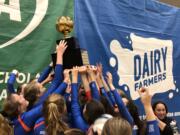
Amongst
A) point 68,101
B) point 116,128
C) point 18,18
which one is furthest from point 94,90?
point 18,18

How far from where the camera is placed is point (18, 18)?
434 centimetres

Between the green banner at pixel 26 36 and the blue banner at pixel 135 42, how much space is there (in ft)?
1.44

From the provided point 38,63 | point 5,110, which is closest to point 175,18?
point 38,63

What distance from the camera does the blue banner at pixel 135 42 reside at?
16.9 feet

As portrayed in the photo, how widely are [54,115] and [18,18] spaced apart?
185 cm

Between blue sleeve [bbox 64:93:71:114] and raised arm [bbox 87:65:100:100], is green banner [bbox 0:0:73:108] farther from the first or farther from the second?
raised arm [bbox 87:65:100:100]

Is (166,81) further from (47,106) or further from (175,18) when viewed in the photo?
(47,106)

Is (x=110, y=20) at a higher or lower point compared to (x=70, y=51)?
higher

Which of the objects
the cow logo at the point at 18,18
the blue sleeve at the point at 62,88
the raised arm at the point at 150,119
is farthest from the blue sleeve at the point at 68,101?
the cow logo at the point at 18,18

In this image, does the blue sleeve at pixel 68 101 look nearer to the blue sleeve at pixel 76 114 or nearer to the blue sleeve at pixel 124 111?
the blue sleeve at pixel 76 114

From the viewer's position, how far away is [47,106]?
283cm

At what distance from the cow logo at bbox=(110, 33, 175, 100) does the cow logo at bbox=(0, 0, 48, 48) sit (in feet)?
4.32

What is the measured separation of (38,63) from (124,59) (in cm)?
158

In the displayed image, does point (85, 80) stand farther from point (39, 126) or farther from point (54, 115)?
point (54, 115)
